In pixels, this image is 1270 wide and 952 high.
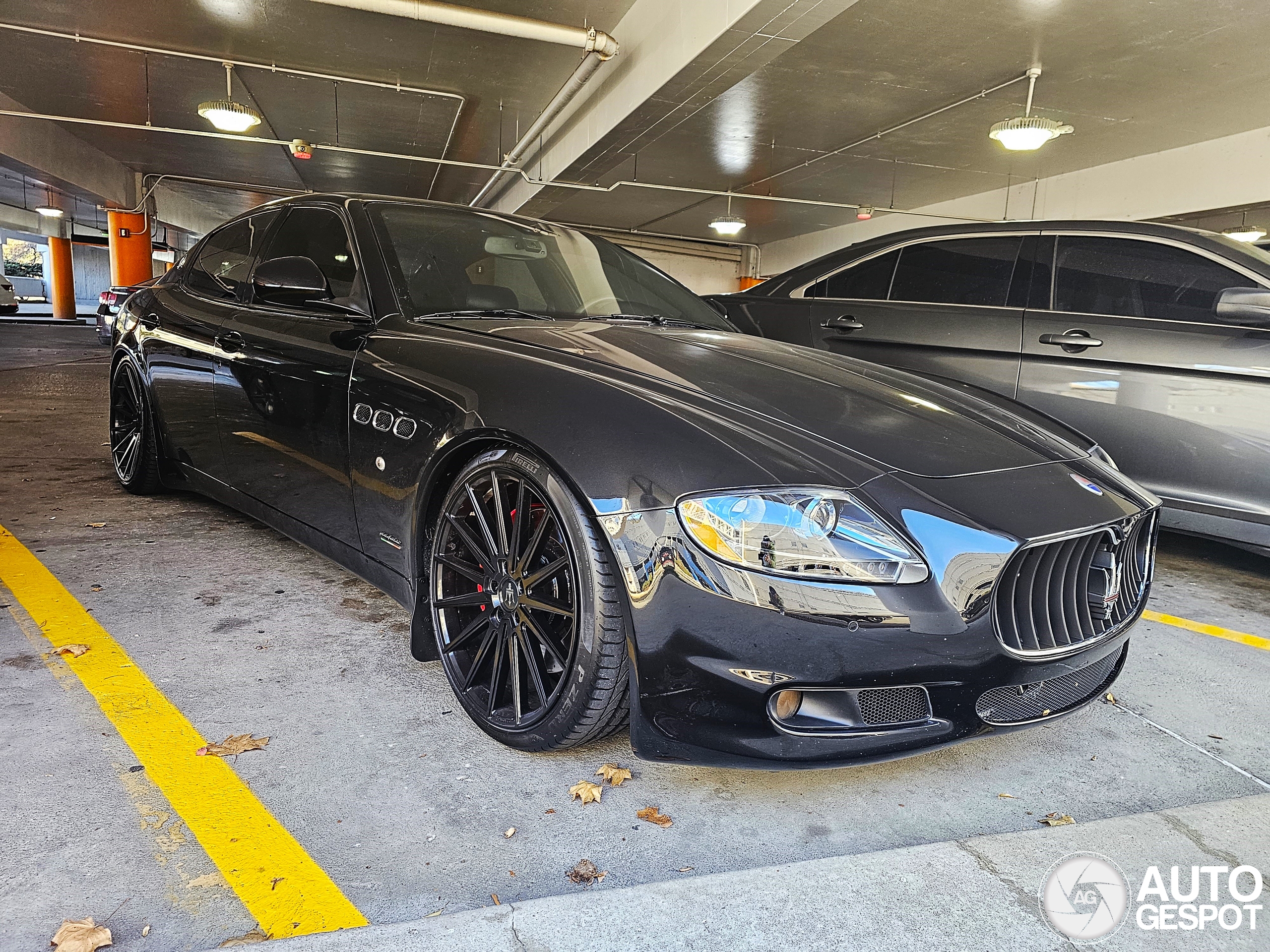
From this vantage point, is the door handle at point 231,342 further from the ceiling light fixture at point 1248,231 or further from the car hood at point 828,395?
the ceiling light fixture at point 1248,231

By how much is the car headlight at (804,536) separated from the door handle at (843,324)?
3115mm

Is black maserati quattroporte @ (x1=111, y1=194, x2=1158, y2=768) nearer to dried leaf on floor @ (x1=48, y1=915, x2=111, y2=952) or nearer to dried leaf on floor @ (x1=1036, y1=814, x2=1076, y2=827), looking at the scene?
dried leaf on floor @ (x1=1036, y1=814, x2=1076, y2=827)

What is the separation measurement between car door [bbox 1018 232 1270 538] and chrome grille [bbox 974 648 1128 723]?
194 centimetres

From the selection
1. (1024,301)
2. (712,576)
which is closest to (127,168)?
(1024,301)

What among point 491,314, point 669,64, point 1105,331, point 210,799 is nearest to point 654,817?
point 210,799

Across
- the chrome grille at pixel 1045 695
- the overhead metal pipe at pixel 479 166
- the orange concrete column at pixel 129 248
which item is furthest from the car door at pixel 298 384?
the orange concrete column at pixel 129 248

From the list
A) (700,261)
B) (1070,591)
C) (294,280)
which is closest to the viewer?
(1070,591)

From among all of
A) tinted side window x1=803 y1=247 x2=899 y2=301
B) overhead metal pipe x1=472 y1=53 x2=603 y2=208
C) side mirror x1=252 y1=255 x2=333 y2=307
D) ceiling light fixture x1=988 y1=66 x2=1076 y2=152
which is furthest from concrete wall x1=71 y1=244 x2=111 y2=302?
side mirror x1=252 y1=255 x2=333 y2=307

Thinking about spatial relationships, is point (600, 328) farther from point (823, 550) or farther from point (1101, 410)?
point (1101, 410)

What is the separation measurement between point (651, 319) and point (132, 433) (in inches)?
107

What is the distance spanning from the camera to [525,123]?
1369 cm

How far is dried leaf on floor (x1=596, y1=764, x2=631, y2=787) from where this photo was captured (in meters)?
1.86

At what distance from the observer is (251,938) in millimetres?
1339

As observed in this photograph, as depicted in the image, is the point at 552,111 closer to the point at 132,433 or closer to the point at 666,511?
the point at 132,433
